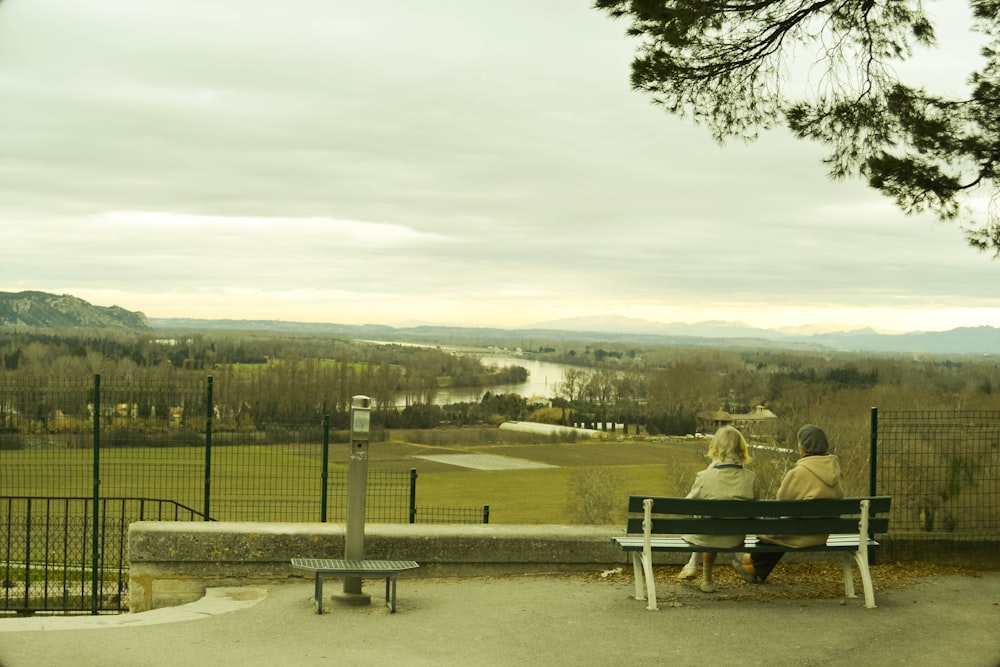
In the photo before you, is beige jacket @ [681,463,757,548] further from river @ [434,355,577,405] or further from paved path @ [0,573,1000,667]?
river @ [434,355,577,405]

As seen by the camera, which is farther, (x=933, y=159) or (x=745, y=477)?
(x=933, y=159)

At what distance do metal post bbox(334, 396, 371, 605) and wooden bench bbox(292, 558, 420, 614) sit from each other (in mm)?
116

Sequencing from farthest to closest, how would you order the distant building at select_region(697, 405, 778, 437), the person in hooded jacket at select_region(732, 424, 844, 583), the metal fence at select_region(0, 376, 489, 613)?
1. the distant building at select_region(697, 405, 778, 437)
2. the metal fence at select_region(0, 376, 489, 613)
3. the person in hooded jacket at select_region(732, 424, 844, 583)

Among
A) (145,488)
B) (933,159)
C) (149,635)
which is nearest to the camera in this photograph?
(149,635)

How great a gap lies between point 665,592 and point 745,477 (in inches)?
41.4

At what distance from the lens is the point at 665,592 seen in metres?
7.61

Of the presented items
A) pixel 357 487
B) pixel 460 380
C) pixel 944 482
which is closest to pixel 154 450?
pixel 357 487

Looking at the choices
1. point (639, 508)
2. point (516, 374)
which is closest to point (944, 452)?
point (639, 508)

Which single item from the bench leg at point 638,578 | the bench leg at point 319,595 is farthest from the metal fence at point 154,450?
the bench leg at point 638,578

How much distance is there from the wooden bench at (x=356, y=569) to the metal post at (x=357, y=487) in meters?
0.12

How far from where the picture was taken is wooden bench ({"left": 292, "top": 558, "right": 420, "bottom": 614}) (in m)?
7.14

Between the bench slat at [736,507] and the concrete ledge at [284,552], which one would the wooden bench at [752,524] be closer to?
the bench slat at [736,507]

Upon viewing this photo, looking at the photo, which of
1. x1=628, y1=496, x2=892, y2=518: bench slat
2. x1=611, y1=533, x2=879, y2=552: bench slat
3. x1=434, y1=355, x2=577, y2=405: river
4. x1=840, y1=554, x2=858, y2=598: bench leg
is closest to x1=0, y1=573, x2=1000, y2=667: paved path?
x1=840, y1=554, x2=858, y2=598: bench leg

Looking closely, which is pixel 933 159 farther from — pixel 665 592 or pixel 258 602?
pixel 258 602
